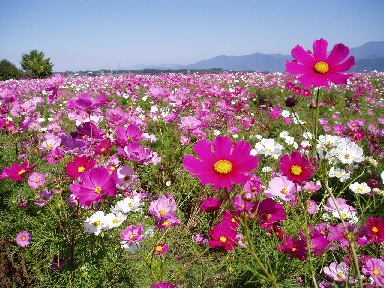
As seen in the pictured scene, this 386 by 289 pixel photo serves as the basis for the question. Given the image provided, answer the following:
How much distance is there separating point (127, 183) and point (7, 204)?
936 mm

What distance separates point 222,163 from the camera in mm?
853

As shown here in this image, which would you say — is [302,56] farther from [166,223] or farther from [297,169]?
[166,223]

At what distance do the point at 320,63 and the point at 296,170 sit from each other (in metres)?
0.33

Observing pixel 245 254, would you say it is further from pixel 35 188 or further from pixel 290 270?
pixel 35 188

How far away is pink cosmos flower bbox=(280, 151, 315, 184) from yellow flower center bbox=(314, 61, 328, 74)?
27 centimetres

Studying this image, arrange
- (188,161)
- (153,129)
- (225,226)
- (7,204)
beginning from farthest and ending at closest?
(153,129), (7,204), (225,226), (188,161)

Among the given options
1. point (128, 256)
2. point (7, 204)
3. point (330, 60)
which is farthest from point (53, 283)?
point (330, 60)

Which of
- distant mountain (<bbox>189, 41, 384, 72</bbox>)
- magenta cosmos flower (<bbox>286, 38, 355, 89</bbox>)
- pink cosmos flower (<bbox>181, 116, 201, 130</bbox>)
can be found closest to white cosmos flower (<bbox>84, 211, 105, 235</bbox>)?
magenta cosmos flower (<bbox>286, 38, 355, 89</bbox>)

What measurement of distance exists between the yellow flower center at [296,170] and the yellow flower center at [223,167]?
0.28 meters

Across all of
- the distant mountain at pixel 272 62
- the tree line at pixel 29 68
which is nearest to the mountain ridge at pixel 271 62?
the distant mountain at pixel 272 62

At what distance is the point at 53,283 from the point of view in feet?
4.48

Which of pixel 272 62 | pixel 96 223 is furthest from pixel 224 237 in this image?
pixel 272 62

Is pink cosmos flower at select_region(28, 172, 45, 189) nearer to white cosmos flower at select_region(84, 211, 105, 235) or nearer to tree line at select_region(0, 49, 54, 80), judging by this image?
white cosmos flower at select_region(84, 211, 105, 235)

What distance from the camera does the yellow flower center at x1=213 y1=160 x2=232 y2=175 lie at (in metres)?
0.83
